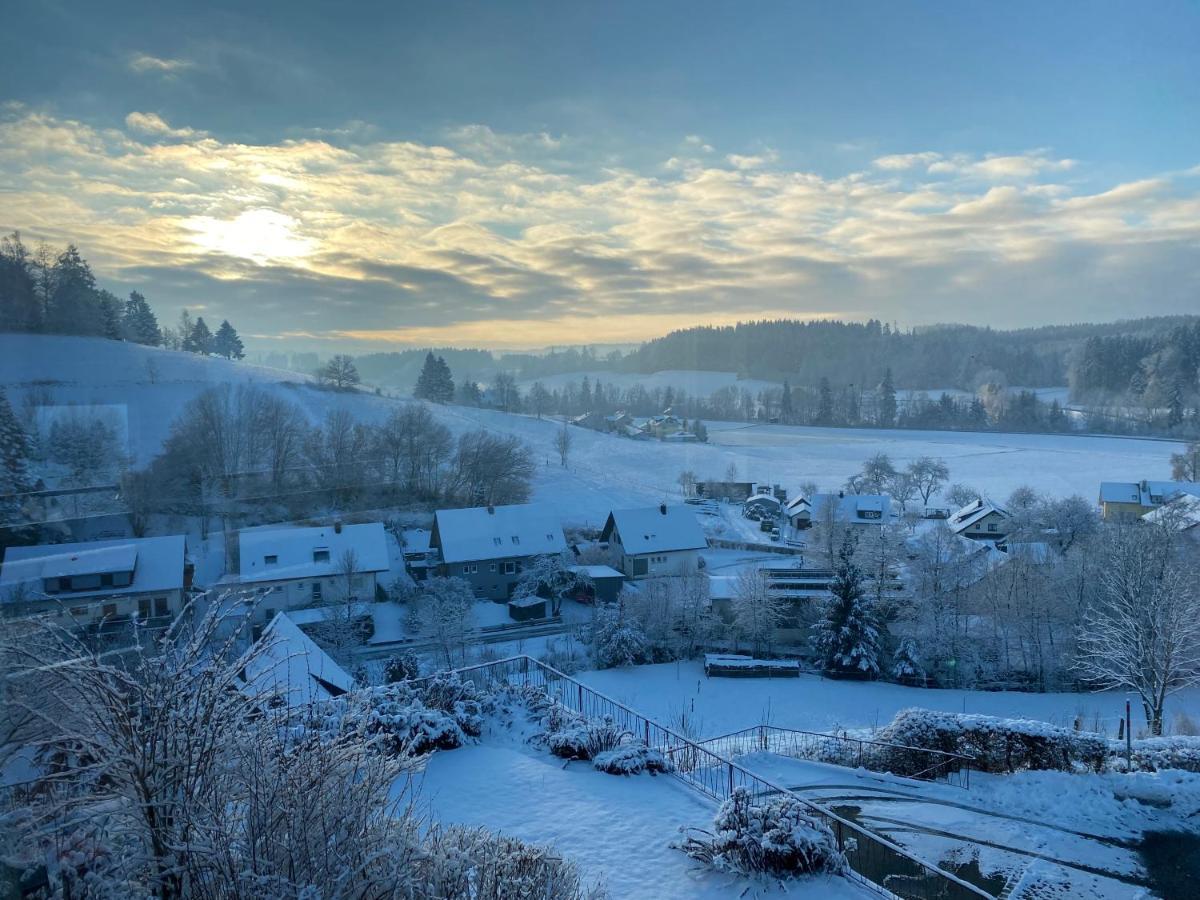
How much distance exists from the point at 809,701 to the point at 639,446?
2483cm

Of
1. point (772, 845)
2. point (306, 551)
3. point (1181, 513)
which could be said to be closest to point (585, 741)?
point (772, 845)

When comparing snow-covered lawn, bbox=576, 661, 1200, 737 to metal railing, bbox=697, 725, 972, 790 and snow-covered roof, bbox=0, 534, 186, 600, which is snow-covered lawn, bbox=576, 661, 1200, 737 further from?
snow-covered roof, bbox=0, 534, 186, 600

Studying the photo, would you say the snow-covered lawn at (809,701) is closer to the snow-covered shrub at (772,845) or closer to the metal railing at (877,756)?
the metal railing at (877,756)

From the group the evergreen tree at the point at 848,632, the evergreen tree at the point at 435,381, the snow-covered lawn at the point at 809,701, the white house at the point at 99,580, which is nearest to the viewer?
the white house at the point at 99,580

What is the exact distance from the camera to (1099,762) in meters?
8.03

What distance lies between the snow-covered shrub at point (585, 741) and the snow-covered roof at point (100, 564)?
4705 mm

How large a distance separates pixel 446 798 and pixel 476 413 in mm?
32113

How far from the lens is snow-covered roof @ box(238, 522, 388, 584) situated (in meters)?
16.1

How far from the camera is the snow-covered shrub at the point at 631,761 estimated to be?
5887 mm

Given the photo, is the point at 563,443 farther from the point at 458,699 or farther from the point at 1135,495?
the point at 458,699

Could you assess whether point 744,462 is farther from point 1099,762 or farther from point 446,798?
point 446,798

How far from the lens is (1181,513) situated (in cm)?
1827

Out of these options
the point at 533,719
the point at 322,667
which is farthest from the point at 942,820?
the point at 322,667

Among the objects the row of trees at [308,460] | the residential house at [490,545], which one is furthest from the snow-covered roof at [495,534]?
the row of trees at [308,460]
